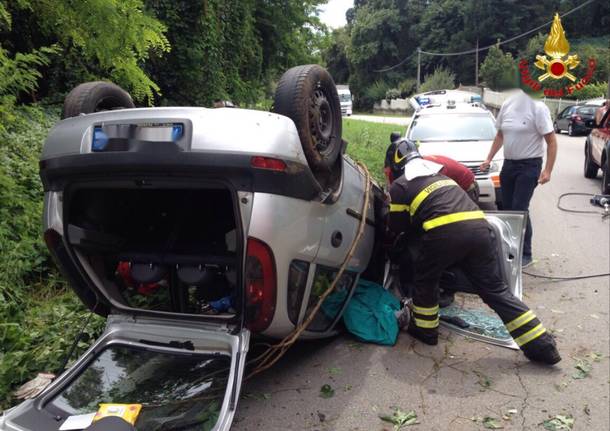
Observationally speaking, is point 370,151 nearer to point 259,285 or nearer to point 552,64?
point 552,64

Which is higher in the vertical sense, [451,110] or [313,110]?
[313,110]

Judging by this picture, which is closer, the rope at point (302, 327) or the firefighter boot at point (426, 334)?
the rope at point (302, 327)

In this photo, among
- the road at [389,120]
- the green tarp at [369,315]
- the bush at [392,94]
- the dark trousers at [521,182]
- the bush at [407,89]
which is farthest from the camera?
the bush at [407,89]

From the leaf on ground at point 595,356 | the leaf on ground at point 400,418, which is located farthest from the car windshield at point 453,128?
the leaf on ground at point 400,418

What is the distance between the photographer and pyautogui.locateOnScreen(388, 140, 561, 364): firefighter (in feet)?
11.4

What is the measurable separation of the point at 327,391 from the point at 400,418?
19.1 inches

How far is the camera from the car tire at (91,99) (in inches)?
121

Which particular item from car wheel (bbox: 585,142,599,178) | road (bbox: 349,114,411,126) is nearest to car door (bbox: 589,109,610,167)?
car wheel (bbox: 585,142,599,178)

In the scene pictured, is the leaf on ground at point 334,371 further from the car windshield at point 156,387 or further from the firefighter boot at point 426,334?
the car windshield at point 156,387

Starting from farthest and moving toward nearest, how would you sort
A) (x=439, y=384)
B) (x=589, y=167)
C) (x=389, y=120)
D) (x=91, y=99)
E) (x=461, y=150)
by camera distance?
(x=389, y=120), (x=589, y=167), (x=461, y=150), (x=439, y=384), (x=91, y=99)

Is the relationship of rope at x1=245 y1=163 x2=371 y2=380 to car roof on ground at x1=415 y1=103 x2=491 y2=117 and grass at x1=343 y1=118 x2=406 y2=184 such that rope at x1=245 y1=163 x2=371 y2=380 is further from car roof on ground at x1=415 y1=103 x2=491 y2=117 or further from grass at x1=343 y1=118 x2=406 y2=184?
car roof on ground at x1=415 y1=103 x2=491 y2=117

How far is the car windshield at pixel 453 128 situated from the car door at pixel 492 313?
13.6 ft

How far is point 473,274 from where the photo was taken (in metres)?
3.61

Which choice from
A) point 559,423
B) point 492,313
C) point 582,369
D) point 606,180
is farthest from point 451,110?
point 559,423
